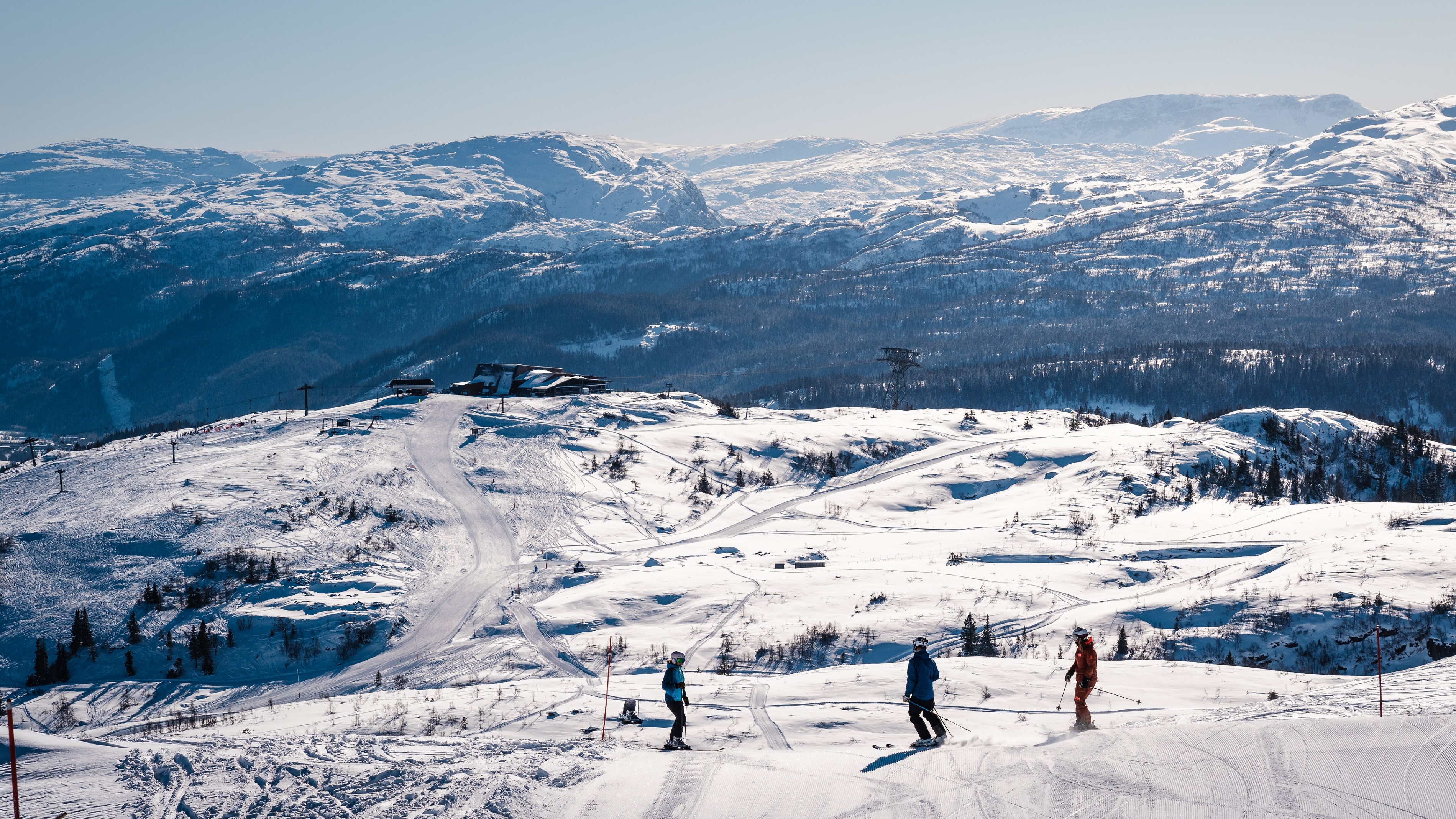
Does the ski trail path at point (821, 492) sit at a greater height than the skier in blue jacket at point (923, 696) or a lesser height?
lesser

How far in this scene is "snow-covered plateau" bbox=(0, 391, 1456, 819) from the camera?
13414 millimetres

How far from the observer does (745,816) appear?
42.1 ft

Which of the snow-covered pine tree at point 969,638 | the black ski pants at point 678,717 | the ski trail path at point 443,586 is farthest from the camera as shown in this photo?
the ski trail path at point 443,586

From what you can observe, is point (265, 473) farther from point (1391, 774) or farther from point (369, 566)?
point (1391, 774)

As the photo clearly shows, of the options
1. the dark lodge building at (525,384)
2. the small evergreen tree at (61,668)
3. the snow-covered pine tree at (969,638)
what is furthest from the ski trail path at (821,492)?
the dark lodge building at (525,384)

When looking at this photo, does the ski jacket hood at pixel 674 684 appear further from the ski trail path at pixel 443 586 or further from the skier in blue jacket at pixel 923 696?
the ski trail path at pixel 443 586

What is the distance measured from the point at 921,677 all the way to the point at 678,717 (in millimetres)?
4167

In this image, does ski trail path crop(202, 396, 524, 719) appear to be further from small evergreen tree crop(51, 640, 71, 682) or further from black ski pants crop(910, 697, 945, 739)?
black ski pants crop(910, 697, 945, 739)

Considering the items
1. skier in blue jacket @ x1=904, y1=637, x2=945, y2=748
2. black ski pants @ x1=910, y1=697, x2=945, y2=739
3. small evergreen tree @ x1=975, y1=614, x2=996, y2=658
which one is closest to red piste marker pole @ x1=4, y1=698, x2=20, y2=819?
skier in blue jacket @ x1=904, y1=637, x2=945, y2=748

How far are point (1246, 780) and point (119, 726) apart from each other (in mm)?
27031

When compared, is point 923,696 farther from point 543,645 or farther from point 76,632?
point 76,632

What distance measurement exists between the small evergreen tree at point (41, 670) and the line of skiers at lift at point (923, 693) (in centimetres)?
2331

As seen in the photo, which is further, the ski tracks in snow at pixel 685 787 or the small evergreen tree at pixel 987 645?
the small evergreen tree at pixel 987 645

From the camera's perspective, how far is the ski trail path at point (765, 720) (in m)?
16.7
